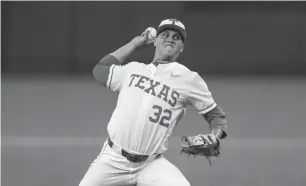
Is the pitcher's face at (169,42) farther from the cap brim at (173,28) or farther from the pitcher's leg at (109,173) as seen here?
the pitcher's leg at (109,173)

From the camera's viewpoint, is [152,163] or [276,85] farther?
[276,85]

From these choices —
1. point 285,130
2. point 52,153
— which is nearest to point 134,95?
point 52,153

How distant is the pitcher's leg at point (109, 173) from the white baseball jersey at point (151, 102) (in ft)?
0.32

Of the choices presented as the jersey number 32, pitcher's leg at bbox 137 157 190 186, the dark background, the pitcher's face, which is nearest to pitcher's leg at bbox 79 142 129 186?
pitcher's leg at bbox 137 157 190 186

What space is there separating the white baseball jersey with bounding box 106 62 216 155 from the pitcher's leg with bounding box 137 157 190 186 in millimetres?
83

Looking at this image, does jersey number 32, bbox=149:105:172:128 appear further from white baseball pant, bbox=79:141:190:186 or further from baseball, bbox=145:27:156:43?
baseball, bbox=145:27:156:43

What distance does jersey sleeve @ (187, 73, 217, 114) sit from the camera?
3.62m

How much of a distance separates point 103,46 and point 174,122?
31.3ft

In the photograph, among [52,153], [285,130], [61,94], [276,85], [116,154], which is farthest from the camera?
[276,85]

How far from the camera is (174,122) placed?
362 cm

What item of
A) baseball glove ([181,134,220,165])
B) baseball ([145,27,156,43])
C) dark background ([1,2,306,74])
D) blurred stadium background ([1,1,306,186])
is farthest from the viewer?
dark background ([1,2,306,74])

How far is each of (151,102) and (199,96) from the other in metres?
0.29

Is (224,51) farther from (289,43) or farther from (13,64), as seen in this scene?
(13,64)

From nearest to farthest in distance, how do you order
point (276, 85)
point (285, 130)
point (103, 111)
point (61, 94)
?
point (285, 130)
point (103, 111)
point (61, 94)
point (276, 85)
